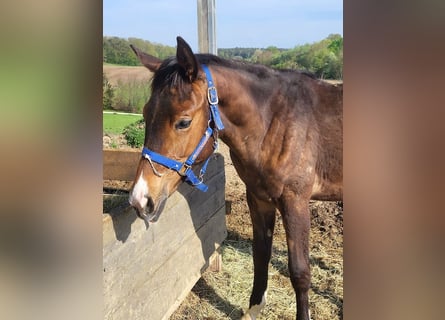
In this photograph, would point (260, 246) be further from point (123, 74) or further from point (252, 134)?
point (123, 74)

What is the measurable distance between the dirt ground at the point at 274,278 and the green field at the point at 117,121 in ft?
2.99

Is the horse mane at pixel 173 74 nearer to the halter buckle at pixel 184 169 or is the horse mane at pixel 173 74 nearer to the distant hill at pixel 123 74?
the halter buckle at pixel 184 169

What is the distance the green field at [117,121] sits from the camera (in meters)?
3.84

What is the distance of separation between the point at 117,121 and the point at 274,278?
2.29 metres

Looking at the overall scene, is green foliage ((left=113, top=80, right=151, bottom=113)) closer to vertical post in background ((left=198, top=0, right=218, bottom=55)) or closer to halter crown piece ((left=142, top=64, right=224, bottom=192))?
vertical post in background ((left=198, top=0, right=218, bottom=55))

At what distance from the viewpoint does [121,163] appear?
281 cm

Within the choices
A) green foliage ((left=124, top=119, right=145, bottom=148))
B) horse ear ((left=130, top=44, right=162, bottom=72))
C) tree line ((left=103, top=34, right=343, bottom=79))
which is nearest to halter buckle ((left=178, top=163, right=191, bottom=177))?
horse ear ((left=130, top=44, right=162, bottom=72))

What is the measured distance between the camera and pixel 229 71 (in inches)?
68.1

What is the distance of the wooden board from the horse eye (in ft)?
1.18

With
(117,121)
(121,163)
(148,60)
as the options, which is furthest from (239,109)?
(117,121)

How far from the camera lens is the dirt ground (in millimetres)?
2381
